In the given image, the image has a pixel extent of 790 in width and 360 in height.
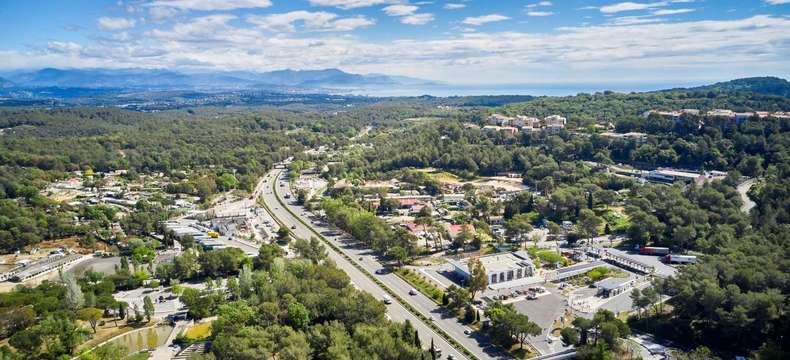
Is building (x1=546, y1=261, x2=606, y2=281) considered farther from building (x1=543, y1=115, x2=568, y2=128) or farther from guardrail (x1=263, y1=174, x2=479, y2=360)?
building (x1=543, y1=115, x2=568, y2=128)

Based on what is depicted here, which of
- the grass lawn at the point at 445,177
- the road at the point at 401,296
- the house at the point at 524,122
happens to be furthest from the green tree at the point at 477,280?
the house at the point at 524,122

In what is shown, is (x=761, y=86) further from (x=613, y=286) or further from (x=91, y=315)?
(x=91, y=315)

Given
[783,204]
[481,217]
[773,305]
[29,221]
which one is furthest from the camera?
[481,217]

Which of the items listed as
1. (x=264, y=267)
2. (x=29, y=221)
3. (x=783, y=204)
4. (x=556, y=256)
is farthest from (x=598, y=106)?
(x=29, y=221)

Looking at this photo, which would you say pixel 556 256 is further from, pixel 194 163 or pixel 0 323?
pixel 194 163

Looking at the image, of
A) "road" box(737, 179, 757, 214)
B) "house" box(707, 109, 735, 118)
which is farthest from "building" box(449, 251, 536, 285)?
"house" box(707, 109, 735, 118)

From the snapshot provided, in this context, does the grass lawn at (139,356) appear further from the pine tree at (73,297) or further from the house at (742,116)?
the house at (742,116)
